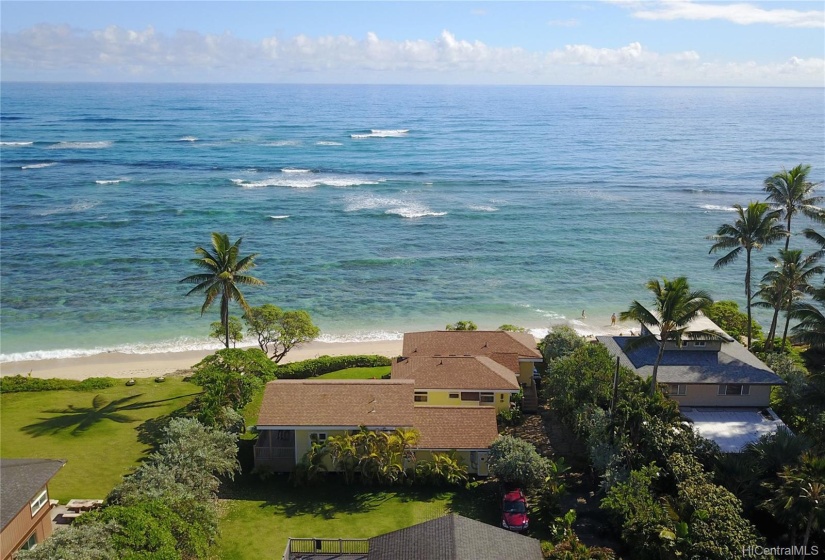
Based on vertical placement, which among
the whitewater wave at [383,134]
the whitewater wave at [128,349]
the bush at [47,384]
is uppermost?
the whitewater wave at [383,134]

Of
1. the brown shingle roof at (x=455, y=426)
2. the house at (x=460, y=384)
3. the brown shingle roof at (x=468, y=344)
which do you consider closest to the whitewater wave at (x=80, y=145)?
the brown shingle roof at (x=468, y=344)

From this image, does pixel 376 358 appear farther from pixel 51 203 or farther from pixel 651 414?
pixel 51 203

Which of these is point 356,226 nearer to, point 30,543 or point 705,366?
point 705,366

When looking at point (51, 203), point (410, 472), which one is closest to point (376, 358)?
point (410, 472)

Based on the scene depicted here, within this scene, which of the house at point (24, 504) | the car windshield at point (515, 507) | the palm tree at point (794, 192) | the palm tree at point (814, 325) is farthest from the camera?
the palm tree at point (794, 192)

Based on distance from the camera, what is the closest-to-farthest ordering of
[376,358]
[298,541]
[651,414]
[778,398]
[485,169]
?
[298,541], [651,414], [778,398], [376,358], [485,169]

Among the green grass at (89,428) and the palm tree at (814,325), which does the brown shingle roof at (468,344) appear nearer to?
the green grass at (89,428)
